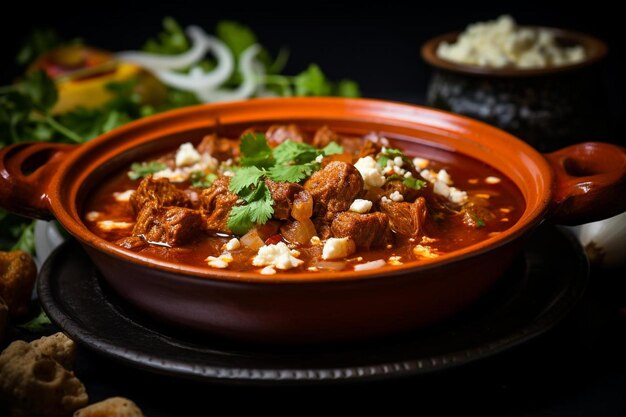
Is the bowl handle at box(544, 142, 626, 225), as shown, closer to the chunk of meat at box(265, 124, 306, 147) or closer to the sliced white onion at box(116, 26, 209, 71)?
the chunk of meat at box(265, 124, 306, 147)

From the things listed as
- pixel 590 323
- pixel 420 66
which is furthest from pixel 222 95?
pixel 590 323

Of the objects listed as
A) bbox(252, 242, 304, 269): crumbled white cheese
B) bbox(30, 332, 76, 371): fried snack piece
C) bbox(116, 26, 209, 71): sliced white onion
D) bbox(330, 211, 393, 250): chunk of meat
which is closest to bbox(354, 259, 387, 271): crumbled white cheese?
bbox(330, 211, 393, 250): chunk of meat

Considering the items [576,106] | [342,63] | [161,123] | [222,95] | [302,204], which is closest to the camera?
[302,204]

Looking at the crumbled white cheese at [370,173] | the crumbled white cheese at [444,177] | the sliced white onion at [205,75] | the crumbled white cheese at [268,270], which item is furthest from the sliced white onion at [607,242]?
the sliced white onion at [205,75]

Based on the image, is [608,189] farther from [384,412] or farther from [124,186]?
[124,186]

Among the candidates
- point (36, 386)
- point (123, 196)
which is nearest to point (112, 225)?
point (123, 196)

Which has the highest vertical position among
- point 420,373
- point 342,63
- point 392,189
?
point 392,189

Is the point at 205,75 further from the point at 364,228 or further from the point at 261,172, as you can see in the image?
the point at 364,228
